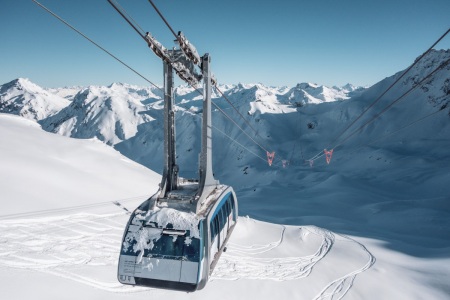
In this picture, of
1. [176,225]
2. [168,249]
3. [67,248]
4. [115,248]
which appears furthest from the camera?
[115,248]

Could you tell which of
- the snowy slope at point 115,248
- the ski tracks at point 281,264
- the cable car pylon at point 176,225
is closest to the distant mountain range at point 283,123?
the snowy slope at point 115,248

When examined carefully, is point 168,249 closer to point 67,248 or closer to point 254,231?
point 67,248

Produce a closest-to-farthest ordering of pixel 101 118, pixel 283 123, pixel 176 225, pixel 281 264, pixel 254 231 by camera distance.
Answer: pixel 176 225, pixel 281 264, pixel 254 231, pixel 283 123, pixel 101 118

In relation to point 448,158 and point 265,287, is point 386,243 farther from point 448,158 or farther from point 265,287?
Answer: point 448,158

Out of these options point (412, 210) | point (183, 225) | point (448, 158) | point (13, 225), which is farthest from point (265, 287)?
point (448, 158)

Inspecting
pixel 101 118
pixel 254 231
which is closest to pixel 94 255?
pixel 254 231

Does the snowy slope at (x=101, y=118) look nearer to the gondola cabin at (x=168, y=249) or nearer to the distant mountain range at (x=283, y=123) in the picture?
the distant mountain range at (x=283, y=123)
